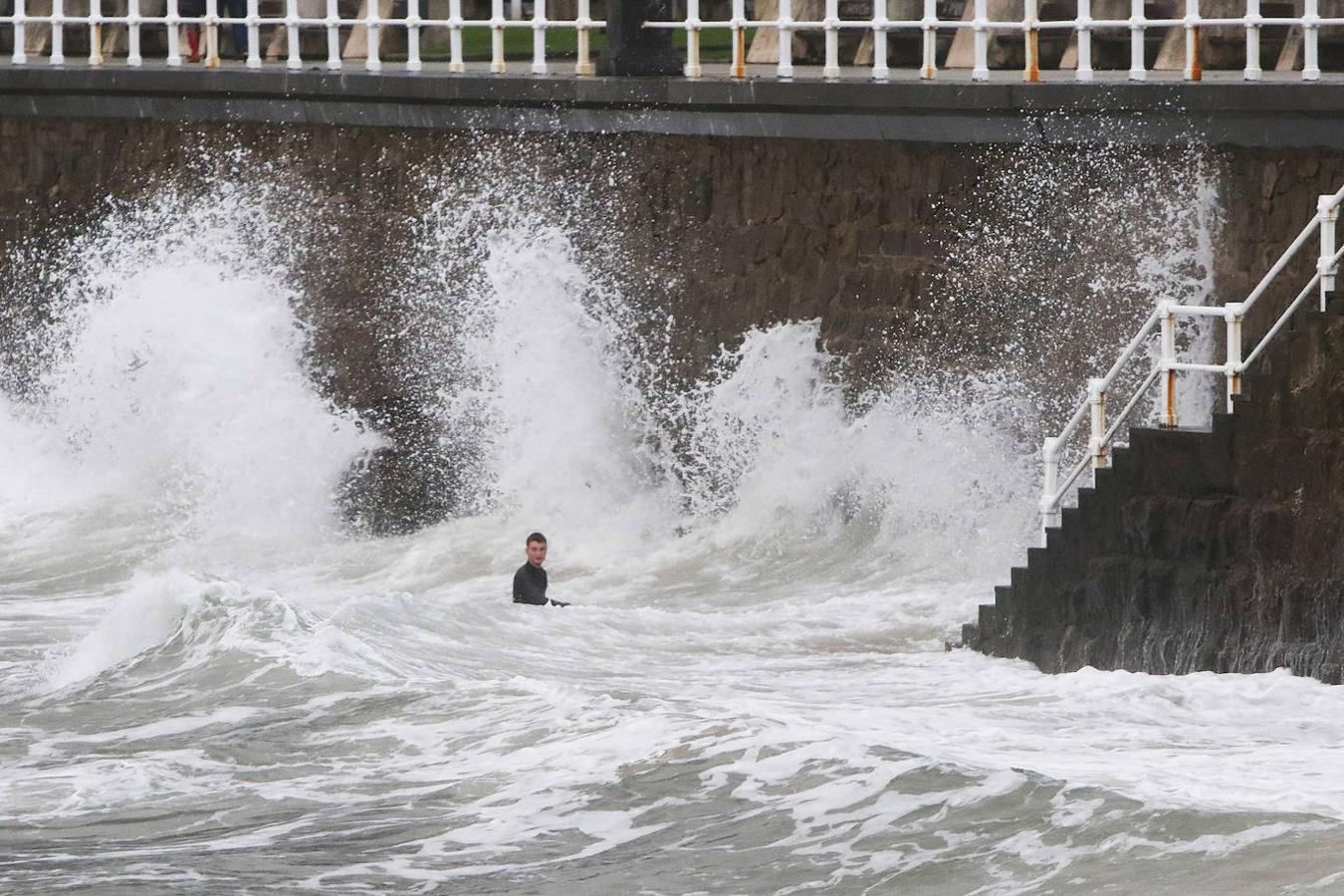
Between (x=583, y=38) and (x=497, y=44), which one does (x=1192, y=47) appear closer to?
(x=583, y=38)

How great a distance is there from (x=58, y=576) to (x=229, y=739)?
20.3 feet

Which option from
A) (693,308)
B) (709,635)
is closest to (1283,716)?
(709,635)

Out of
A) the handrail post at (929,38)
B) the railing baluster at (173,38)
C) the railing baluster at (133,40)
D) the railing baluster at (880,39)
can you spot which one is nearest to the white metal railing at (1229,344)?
the handrail post at (929,38)

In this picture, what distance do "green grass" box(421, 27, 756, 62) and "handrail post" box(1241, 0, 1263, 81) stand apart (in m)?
6.53

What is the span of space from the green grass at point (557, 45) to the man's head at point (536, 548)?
246 inches

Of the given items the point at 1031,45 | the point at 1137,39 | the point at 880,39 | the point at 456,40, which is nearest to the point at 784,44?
the point at 880,39

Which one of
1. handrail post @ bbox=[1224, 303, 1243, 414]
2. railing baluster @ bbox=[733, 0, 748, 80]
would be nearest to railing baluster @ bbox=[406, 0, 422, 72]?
railing baluster @ bbox=[733, 0, 748, 80]

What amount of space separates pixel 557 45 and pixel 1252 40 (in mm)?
10819

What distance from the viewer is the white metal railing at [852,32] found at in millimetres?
13664

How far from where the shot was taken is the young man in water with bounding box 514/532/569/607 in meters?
14.0

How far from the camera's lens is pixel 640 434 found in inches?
658

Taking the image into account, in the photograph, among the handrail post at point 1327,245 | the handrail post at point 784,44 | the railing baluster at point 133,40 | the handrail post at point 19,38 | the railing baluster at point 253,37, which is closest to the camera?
the handrail post at point 1327,245

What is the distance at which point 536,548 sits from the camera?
14.0 meters

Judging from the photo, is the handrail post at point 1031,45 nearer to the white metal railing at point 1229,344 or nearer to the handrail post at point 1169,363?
the white metal railing at point 1229,344
